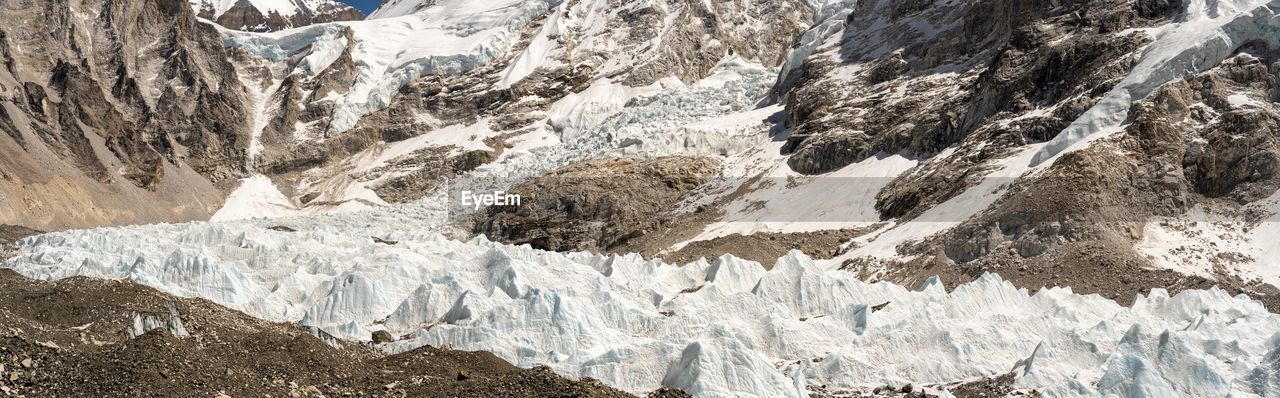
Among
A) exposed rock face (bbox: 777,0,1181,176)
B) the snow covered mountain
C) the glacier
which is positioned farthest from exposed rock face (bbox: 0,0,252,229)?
exposed rock face (bbox: 777,0,1181,176)

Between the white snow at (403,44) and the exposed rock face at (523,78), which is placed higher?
the white snow at (403,44)

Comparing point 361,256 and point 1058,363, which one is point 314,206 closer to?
point 361,256

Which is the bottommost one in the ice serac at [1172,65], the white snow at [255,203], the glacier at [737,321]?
the white snow at [255,203]

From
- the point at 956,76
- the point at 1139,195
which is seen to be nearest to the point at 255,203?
the point at 956,76

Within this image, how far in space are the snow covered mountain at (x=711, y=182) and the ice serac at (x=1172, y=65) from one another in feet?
0.63

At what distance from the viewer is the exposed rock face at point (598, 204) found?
260 feet

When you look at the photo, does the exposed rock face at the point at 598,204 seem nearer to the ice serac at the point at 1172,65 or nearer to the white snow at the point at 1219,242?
the ice serac at the point at 1172,65

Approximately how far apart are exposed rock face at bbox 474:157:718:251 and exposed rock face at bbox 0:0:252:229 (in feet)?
120

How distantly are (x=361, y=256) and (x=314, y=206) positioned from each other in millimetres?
67880

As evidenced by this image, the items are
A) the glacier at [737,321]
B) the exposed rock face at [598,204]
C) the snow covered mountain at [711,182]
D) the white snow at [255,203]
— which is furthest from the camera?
the white snow at [255,203]

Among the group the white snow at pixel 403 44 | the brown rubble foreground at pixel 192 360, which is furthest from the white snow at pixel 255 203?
the brown rubble foreground at pixel 192 360

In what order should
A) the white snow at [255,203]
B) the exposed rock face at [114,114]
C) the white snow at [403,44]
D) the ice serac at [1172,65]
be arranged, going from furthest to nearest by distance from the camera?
the white snow at [403,44] < the white snow at [255,203] < the exposed rock face at [114,114] < the ice serac at [1172,65]

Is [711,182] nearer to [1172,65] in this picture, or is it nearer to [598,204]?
[598,204]

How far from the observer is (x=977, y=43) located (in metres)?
86.5
